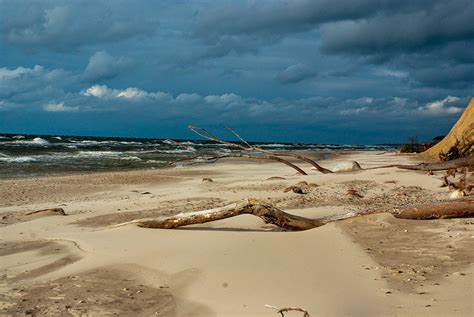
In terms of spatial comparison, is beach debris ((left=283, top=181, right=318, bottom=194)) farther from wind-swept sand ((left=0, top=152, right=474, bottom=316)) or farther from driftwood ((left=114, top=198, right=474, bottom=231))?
driftwood ((left=114, top=198, right=474, bottom=231))

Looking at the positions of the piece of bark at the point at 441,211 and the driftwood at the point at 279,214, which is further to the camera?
the piece of bark at the point at 441,211

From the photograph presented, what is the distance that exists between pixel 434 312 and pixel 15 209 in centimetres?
875

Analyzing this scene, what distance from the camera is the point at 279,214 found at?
5.73 meters

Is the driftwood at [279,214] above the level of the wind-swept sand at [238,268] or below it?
above

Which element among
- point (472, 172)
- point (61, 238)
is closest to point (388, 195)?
point (472, 172)

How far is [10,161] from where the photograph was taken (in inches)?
915

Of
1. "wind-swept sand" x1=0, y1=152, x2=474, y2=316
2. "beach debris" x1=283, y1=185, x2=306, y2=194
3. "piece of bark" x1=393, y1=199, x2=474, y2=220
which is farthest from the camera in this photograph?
"beach debris" x1=283, y1=185, x2=306, y2=194

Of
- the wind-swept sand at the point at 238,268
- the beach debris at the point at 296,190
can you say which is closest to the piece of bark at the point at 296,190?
the beach debris at the point at 296,190

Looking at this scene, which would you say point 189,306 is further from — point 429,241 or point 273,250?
point 429,241

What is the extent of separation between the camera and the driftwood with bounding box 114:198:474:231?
5.71m

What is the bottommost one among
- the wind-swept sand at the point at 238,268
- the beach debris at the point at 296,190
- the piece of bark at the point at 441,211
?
the wind-swept sand at the point at 238,268

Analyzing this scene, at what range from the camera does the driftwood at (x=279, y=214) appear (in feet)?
18.7

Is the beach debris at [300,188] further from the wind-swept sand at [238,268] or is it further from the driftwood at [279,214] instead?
the driftwood at [279,214]

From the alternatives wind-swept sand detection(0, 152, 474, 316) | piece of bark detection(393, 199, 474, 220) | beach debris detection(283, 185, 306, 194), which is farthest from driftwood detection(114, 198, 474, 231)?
beach debris detection(283, 185, 306, 194)
